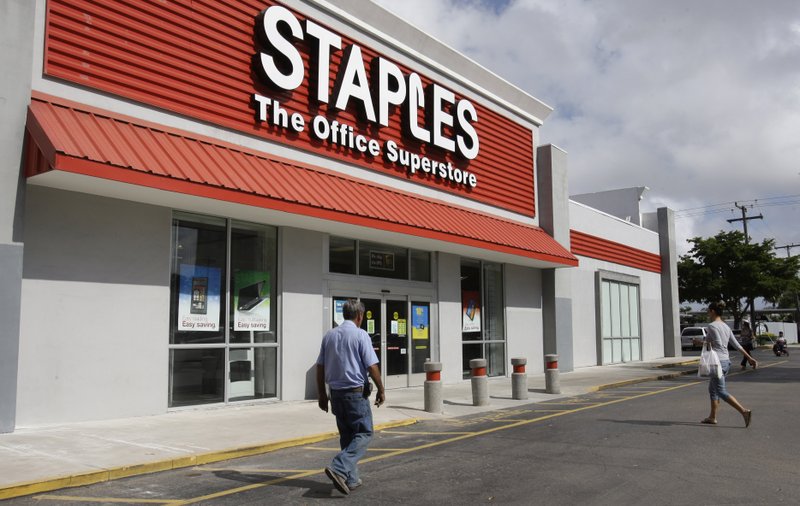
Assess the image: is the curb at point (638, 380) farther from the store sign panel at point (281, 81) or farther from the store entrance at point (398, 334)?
the store sign panel at point (281, 81)

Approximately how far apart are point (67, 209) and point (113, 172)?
140 centimetres

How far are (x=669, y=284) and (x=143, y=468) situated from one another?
30565 millimetres

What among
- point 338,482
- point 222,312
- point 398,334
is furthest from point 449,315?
point 338,482

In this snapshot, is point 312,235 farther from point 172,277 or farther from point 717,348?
point 717,348

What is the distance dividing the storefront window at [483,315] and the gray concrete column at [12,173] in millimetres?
11948

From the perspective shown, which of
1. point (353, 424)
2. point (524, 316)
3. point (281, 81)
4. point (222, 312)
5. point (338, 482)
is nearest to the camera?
point (338, 482)

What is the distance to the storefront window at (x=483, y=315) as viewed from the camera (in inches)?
760

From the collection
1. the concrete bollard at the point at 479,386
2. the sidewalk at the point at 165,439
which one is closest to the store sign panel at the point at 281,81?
the sidewalk at the point at 165,439

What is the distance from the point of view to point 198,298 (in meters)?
12.4

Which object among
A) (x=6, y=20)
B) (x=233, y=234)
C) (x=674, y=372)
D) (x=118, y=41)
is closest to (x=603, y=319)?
(x=674, y=372)

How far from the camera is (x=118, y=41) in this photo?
11.2 metres

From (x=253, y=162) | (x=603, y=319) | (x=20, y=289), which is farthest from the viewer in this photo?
(x=603, y=319)

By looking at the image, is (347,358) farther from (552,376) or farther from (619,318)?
(619,318)

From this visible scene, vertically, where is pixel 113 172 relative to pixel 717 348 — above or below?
above
